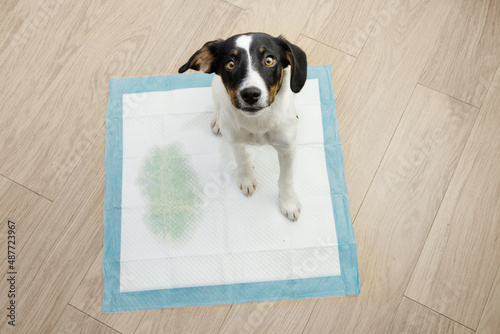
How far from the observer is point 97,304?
2113 mm

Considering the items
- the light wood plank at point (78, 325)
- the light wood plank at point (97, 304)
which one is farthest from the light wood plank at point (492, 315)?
the light wood plank at point (78, 325)

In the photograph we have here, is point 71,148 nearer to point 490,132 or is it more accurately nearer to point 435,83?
point 435,83

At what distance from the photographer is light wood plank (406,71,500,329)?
2.07 m

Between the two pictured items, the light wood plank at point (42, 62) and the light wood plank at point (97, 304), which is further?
the light wood plank at point (42, 62)

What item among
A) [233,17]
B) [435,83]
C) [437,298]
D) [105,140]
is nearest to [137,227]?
[105,140]

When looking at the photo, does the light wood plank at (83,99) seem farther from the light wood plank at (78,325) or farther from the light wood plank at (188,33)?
the light wood plank at (78,325)

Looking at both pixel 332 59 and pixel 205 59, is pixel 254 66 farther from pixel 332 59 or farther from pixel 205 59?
pixel 332 59

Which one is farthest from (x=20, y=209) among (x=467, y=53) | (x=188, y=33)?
(x=467, y=53)

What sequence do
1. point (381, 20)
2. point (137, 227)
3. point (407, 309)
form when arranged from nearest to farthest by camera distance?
point (407, 309)
point (137, 227)
point (381, 20)

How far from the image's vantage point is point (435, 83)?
242cm

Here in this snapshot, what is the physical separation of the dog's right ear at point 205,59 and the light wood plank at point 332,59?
3.14 feet

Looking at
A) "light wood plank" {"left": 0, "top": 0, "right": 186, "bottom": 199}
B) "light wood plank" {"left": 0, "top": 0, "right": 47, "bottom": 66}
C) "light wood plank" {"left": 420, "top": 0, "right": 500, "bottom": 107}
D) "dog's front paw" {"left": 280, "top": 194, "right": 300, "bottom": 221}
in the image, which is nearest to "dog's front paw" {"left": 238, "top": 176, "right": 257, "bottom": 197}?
"dog's front paw" {"left": 280, "top": 194, "right": 300, "bottom": 221}

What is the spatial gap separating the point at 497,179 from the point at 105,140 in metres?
2.26

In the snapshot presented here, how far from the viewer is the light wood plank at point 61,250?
2.12m
